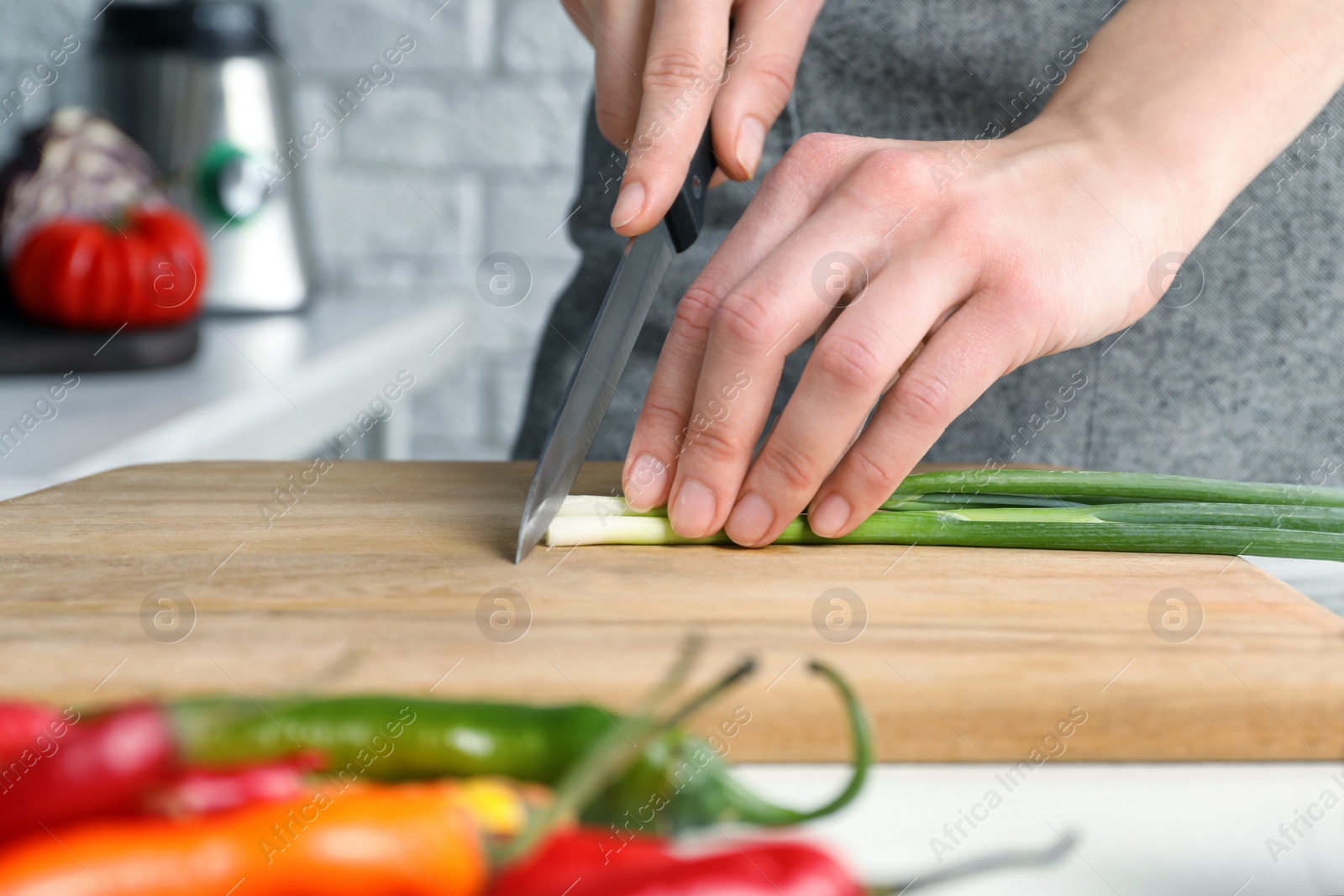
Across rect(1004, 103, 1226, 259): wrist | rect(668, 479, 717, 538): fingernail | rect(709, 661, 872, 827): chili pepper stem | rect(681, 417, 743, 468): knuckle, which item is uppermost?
rect(1004, 103, 1226, 259): wrist

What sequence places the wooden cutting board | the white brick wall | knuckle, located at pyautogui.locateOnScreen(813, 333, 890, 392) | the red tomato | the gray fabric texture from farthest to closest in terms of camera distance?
the white brick wall → the red tomato → the gray fabric texture → knuckle, located at pyautogui.locateOnScreen(813, 333, 890, 392) → the wooden cutting board

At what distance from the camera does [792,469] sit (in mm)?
657

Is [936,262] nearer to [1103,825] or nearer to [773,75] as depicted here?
[773,75]

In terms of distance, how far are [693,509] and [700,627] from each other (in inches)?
5.5

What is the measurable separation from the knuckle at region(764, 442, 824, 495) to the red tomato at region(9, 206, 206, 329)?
915 mm

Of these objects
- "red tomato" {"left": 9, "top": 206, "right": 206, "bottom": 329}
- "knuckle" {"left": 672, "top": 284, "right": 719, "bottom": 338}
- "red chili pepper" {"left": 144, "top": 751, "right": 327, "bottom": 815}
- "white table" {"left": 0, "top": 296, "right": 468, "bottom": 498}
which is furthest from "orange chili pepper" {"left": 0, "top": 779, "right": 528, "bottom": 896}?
"red tomato" {"left": 9, "top": 206, "right": 206, "bottom": 329}

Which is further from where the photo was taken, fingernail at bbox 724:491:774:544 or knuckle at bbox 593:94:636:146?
knuckle at bbox 593:94:636:146

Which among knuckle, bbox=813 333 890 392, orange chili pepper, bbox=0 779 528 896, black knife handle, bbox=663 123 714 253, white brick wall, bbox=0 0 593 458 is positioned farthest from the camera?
white brick wall, bbox=0 0 593 458

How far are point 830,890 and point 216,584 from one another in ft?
1.28

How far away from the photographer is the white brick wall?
1.74 m

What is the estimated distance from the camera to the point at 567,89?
1746 mm

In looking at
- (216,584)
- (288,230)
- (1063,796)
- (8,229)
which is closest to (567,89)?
(288,230)

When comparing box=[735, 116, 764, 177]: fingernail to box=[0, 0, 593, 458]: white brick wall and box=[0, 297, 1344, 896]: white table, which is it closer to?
box=[0, 297, 1344, 896]: white table

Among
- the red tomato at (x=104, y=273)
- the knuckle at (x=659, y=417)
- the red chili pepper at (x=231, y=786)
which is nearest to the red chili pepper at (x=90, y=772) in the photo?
the red chili pepper at (x=231, y=786)
